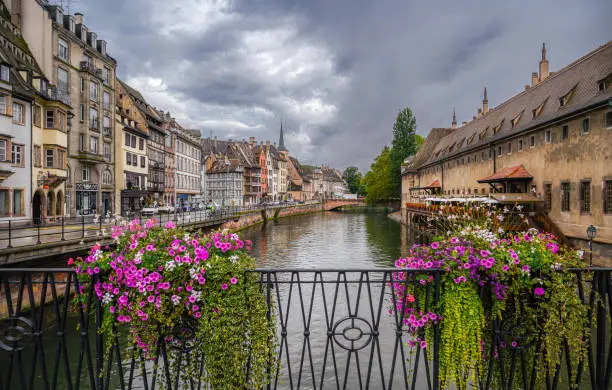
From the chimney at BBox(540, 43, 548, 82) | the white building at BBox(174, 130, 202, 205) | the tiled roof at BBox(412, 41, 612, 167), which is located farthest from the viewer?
the white building at BBox(174, 130, 202, 205)

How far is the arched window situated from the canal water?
14.5 metres

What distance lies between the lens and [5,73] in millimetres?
19719

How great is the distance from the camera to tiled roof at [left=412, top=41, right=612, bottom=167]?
69.9 ft

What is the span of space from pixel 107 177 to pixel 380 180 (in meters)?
55.9

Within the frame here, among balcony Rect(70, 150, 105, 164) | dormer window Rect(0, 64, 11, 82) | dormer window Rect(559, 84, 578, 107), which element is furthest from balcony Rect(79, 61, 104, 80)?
dormer window Rect(559, 84, 578, 107)

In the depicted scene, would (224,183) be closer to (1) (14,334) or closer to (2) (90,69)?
(2) (90,69)

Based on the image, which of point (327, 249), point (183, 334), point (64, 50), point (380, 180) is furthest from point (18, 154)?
point (380, 180)

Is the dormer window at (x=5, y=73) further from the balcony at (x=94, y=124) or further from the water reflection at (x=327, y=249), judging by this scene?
the water reflection at (x=327, y=249)

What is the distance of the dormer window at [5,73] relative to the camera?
19500 mm

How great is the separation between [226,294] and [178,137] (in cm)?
5431

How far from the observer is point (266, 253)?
3023 centimetres

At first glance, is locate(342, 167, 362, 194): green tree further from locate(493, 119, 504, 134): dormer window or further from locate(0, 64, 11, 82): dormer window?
locate(0, 64, 11, 82): dormer window

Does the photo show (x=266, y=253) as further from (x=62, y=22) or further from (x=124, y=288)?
(x=124, y=288)

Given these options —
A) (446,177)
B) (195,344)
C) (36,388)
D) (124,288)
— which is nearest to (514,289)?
(195,344)
